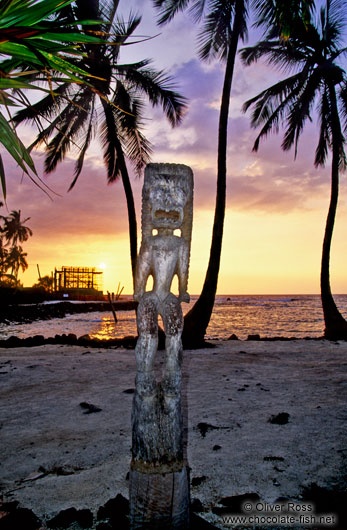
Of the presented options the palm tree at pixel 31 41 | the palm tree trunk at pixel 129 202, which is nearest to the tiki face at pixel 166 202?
the palm tree at pixel 31 41

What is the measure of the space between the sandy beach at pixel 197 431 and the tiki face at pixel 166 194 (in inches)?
89.7

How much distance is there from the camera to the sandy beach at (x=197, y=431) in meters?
2.91

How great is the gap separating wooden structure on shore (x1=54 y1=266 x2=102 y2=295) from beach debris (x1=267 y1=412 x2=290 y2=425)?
44050 millimetres

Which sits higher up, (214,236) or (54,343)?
(214,236)

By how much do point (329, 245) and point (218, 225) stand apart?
438cm

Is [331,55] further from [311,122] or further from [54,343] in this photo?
[54,343]

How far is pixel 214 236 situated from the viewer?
358 inches

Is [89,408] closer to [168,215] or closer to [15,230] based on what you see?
[168,215]

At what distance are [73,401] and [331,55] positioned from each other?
1233cm

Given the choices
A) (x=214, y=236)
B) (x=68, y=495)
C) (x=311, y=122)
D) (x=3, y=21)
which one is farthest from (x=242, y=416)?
(x=311, y=122)

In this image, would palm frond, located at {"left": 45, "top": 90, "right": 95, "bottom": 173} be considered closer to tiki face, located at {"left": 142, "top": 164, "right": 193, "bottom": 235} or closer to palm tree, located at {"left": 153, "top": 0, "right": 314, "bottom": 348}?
palm tree, located at {"left": 153, "top": 0, "right": 314, "bottom": 348}

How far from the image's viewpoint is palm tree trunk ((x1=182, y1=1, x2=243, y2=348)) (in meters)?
9.06

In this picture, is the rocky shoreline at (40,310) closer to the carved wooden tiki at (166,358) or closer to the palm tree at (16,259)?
the palm tree at (16,259)

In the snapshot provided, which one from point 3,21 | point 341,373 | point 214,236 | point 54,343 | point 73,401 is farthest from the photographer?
point 54,343
